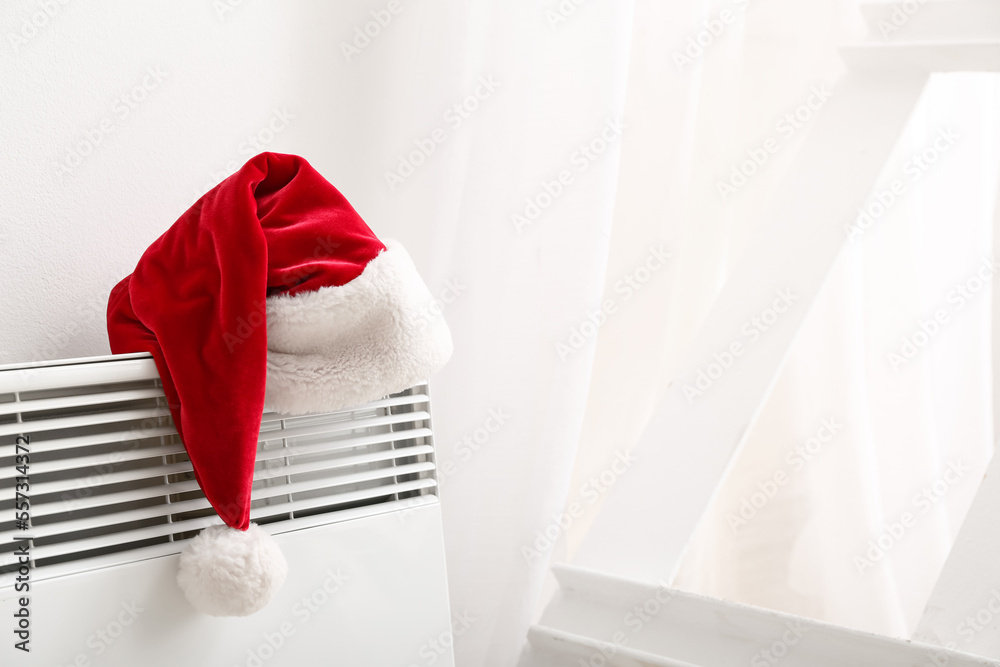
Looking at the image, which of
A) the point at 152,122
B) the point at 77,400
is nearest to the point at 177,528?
the point at 77,400

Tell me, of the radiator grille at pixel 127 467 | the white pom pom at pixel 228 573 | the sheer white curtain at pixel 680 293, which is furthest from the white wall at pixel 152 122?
the white pom pom at pixel 228 573

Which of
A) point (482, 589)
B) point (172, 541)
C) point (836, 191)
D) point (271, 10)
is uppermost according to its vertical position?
point (271, 10)

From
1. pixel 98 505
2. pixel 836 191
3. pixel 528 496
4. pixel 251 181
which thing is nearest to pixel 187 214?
pixel 251 181

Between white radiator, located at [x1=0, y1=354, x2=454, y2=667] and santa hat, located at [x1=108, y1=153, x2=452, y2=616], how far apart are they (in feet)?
0.16

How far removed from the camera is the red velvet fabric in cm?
82

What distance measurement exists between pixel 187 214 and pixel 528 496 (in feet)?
2.56

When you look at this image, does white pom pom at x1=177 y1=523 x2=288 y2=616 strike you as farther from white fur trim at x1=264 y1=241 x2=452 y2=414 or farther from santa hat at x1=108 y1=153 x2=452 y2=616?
white fur trim at x1=264 y1=241 x2=452 y2=414

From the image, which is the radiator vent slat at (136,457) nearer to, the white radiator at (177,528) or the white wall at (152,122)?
the white radiator at (177,528)

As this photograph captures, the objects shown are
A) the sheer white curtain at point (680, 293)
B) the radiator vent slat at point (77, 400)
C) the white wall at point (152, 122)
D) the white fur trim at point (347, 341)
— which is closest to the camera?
the radiator vent slat at point (77, 400)

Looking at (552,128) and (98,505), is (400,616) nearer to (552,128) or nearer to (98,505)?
(98,505)

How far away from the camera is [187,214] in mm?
940

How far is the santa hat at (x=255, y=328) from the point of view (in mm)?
818

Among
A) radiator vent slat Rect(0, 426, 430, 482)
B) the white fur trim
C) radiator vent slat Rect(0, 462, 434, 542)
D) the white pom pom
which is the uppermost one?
the white fur trim

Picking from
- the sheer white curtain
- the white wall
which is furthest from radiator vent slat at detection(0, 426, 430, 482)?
the sheer white curtain
